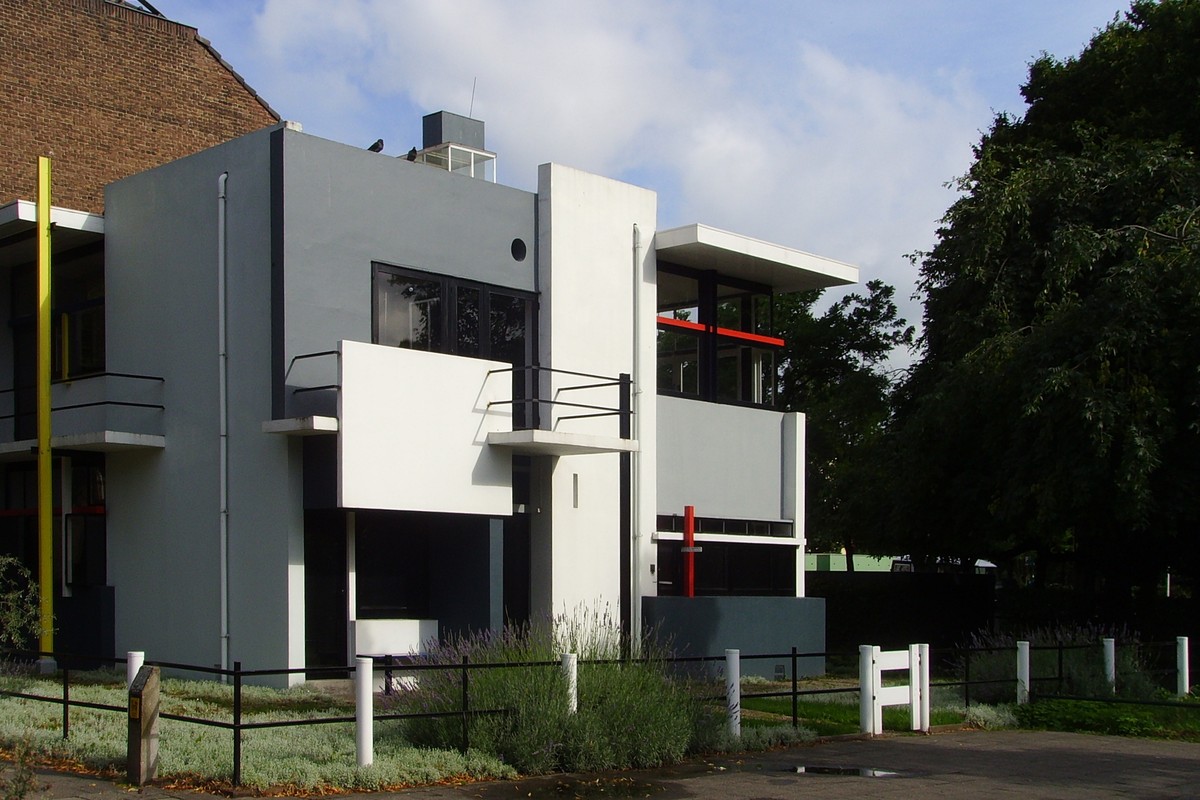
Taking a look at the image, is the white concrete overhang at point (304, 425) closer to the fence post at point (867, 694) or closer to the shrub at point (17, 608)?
the shrub at point (17, 608)

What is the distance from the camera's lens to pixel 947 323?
90.6 ft

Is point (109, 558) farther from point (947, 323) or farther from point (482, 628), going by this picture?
point (947, 323)

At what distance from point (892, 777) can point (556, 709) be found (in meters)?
3.16

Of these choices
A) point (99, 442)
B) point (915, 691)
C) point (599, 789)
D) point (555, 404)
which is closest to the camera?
point (599, 789)

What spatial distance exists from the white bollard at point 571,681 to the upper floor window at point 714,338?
9504 mm

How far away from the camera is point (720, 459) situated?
2241 cm

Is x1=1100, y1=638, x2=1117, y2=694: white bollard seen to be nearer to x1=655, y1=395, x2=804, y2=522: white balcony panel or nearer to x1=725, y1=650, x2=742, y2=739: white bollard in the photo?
x1=655, y1=395, x2=804, y2=522: white balcony panel

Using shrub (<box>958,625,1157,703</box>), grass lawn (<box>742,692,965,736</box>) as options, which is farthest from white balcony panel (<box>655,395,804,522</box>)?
shrub (<box>958,625,1157,703</box>)

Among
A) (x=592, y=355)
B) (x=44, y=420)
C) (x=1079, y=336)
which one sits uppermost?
(x=1079, y=336)

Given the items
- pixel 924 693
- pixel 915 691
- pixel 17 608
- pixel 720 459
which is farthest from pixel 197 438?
pixel 924 693

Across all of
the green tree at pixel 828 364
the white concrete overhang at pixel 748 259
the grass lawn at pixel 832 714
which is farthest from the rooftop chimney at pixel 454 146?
the green tree at pixel 828 364

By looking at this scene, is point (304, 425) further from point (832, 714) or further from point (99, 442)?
point (832, 714)

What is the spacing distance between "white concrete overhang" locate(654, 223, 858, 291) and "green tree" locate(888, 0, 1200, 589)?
2600 millimetres

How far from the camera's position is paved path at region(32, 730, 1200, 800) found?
11312 mm
